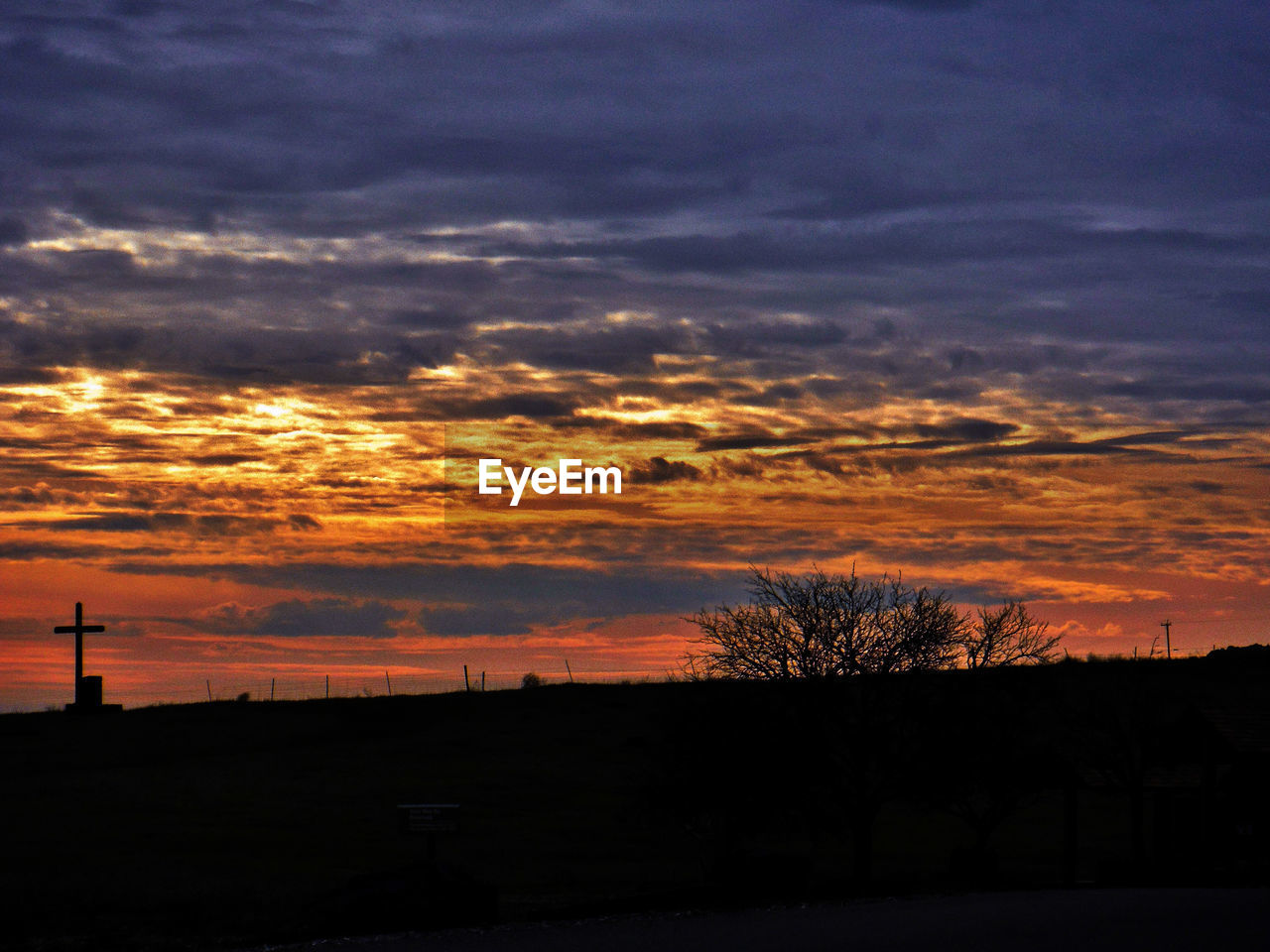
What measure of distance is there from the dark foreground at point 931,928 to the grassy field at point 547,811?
225 cm

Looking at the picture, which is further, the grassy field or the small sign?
the small sign

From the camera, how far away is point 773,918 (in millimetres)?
26719

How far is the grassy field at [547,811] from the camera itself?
97.8 feet

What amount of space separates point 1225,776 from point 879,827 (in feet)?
58.9

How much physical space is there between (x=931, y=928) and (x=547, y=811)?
35541mm

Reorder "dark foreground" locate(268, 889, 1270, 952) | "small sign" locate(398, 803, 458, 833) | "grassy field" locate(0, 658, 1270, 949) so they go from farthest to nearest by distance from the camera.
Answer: "small sign" locate(398, 803, 458, 833), "grassy field" locate(0, 658, 1270, 949), "dark foreground" locate(268, 889, 1270, 952)

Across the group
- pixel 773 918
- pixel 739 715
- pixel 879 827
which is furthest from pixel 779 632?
pixel 879 827

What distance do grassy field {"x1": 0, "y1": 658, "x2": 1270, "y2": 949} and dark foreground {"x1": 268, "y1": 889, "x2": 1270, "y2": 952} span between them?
2.25 m

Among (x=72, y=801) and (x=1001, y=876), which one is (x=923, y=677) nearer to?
(x=1001, y=876)

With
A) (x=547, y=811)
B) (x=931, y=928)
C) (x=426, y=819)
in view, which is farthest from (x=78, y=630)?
(x=931, y=928)

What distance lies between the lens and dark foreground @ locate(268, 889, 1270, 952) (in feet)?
70.6

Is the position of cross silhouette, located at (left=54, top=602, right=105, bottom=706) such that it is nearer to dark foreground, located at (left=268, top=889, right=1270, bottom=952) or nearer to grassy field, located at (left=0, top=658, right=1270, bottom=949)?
grassy field, located at (left=0, top=658, right=1270, bottom=949)

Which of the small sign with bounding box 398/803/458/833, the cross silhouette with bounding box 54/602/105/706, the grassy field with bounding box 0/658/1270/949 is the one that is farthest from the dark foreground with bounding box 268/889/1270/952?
the cross silhouette with bounding box 54/602/105/706

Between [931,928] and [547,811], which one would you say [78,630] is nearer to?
[547,811]
